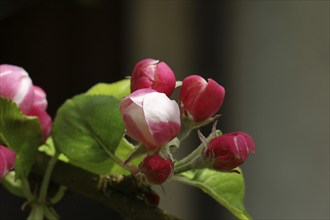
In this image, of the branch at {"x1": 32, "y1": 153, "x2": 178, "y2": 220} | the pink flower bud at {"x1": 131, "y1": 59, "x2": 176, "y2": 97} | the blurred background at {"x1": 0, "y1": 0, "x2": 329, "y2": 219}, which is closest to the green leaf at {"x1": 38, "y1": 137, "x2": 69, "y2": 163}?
the branch at {"x1": 32, "y1": 153, "x2": 178, "y2": 220}

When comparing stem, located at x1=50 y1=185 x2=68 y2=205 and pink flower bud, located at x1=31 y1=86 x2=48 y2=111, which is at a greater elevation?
pink flower bud, located at x1=31 y1=86 x2=48 y2=111

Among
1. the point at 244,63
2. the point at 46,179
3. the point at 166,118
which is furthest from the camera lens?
the point at 244,63

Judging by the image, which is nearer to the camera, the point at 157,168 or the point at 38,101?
the point at 157,168

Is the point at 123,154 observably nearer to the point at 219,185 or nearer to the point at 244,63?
the point at 219,185

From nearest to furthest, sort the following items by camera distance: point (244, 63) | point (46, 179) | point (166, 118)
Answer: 1. point (166, 118)
2. point (46, 179)
3. point (244, 63)

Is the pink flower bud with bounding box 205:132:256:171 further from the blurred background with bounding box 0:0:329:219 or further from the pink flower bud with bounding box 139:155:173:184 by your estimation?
the blurred background with bounding box 0:0:329:219

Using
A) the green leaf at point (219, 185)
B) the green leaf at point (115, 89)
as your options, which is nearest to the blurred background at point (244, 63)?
the green leaf at point (115, 89)

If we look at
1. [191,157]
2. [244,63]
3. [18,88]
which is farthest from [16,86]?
[244,63]

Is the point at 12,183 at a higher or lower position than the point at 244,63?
higher
